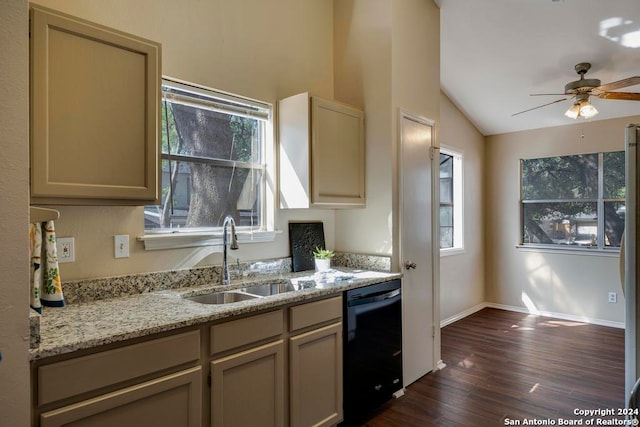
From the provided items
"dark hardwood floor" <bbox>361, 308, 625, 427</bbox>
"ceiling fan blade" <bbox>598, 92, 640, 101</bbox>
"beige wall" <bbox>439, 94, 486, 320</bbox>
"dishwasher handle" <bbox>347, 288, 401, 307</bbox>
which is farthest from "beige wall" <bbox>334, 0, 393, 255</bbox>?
"ceiling fan blade" <bbox>598, 92, 640, 101</bbox>

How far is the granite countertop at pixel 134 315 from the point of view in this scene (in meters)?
1.33

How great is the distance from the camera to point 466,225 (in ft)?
16.7

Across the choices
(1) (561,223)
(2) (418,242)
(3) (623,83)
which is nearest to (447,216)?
(1) (561,223)

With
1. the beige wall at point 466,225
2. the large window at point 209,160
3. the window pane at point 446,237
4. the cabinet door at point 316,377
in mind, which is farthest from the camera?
the window pane at point 446,237

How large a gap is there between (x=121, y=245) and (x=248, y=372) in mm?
919

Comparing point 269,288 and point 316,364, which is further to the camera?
point 269,288

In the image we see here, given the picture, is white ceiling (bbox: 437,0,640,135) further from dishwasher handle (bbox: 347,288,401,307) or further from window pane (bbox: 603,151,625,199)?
dishwasher handle (bbox: 347,288,401,307)

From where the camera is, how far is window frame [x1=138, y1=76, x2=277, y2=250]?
2.24m

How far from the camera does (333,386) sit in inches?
91.0

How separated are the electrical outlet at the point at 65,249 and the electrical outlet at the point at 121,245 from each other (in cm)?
19

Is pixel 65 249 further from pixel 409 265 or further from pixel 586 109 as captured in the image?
pixel 586 109

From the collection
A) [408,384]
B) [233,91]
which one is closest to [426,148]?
[233,91]

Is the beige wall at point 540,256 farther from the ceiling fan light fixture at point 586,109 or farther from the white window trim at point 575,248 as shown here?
the ceiling fan light fixture at point 586,109

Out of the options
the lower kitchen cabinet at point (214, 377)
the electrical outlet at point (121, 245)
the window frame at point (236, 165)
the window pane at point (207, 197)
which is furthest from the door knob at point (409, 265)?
the electrical outlet at point (121, 245)
